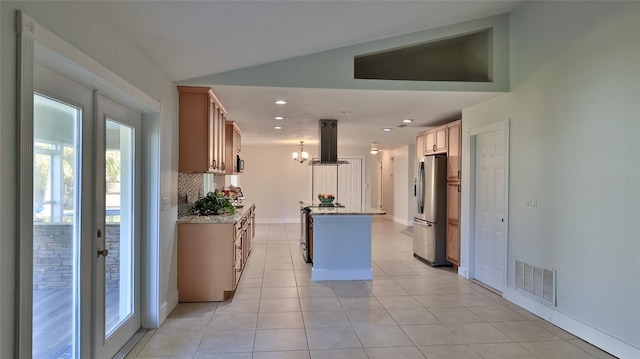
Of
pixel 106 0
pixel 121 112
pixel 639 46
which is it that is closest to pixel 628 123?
pixel 639 46

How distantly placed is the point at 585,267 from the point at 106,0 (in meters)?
3.95

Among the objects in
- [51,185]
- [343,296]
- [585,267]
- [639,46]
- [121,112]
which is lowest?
[343,296]

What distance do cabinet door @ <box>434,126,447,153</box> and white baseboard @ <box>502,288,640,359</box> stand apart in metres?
2.29

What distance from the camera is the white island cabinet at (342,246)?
488cm

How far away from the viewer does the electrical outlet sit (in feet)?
12.0

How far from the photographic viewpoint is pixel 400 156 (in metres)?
10.7

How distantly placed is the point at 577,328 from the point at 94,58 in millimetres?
4172

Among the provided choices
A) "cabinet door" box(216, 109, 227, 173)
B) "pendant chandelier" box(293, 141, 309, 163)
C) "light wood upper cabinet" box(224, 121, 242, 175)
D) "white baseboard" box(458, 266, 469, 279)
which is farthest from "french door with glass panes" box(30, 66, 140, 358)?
"pendant chandelier" box(293, 141, 309, 163)

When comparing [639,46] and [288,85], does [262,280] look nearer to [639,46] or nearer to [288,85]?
[288,85]

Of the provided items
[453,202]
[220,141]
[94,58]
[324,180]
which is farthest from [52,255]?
[324,180]

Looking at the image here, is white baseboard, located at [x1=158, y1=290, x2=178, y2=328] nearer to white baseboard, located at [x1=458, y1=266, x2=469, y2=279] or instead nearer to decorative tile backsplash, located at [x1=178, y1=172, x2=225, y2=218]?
decorative tile backsplash, located at [x1=178, y1=172, x2=225, y2=218]

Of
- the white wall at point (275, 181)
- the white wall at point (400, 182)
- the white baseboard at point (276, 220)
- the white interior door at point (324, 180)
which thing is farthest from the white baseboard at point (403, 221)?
the white baseboard at point (276, 220)

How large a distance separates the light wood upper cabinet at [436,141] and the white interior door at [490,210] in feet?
2.50

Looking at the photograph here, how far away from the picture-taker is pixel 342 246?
194 inches
